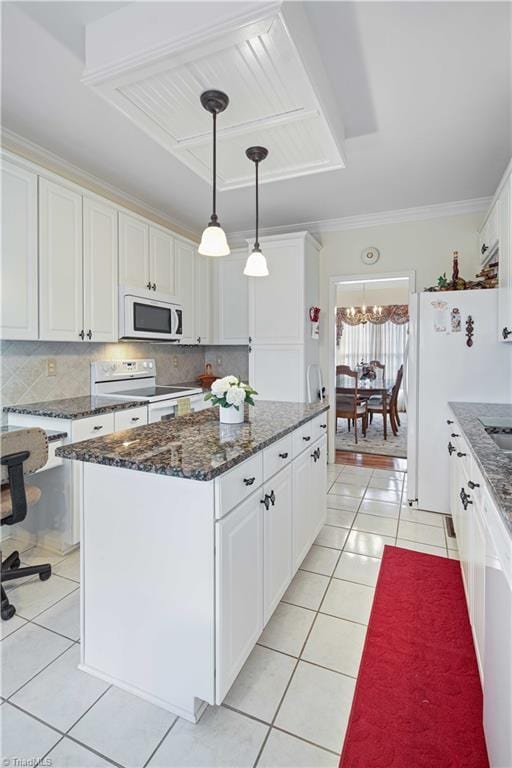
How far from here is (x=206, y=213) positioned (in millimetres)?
3850

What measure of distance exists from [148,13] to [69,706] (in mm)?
2603

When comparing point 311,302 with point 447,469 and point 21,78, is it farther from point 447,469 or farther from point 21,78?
point 21,78

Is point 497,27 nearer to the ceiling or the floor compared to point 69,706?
nearer to the ceiling

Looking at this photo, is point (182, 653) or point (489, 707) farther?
point (182, 653)

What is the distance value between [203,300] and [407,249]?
7.24ft

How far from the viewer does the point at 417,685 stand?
1.45m

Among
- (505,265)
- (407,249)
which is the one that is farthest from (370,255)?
(505,265)

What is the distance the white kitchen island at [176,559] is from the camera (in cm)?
123

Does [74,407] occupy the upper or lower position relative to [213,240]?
lower

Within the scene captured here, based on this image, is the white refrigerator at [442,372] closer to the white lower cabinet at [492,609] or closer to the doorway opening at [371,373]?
the doorway opening at [371,373]

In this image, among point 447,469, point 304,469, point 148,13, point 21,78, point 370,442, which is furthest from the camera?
point 370,442

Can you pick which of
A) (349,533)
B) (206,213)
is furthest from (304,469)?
(206,213)

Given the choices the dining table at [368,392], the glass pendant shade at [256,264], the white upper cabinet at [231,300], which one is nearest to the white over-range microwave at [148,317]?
the white upper cabinet at [231,300]

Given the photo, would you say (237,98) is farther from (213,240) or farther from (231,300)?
(231,300)
